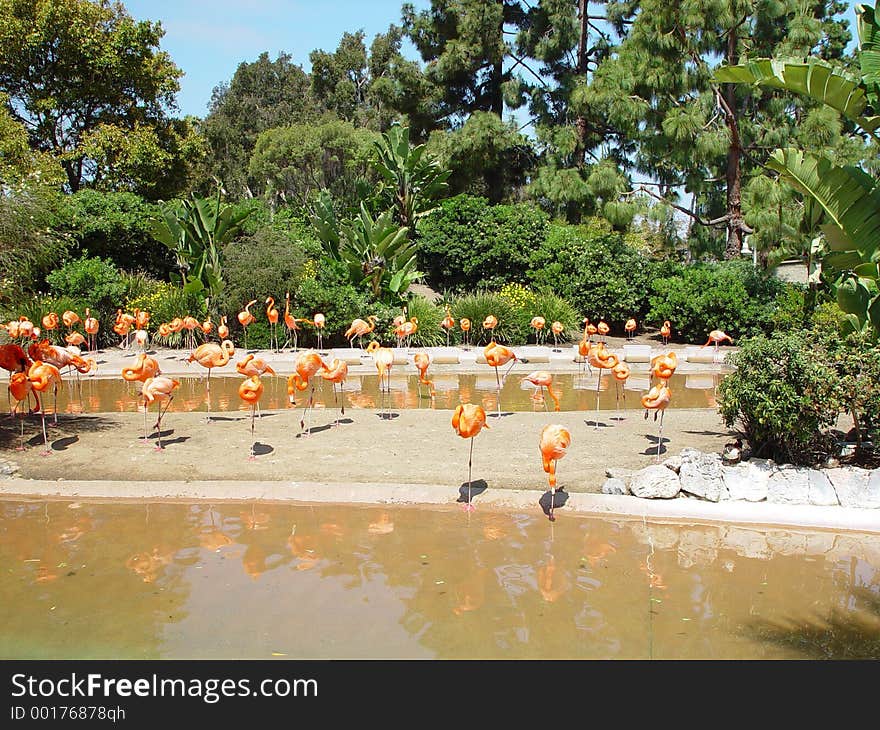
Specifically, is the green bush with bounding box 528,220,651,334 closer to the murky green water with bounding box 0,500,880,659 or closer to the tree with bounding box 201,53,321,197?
the murky green water with bounding box 0,500,880,659

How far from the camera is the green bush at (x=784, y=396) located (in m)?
6.61

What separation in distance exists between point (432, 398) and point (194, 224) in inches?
391

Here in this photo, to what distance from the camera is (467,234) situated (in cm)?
2145

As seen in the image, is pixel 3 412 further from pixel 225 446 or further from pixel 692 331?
pixel 692 331

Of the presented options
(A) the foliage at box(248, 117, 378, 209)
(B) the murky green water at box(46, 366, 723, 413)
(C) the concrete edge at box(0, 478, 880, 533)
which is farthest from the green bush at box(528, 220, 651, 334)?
(C) the concrete edge at box(0, 478, 880, 533)

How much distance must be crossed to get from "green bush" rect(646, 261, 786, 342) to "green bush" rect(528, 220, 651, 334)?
0.64 metres

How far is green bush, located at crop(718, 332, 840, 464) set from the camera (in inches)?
260

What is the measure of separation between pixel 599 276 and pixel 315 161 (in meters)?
14.2

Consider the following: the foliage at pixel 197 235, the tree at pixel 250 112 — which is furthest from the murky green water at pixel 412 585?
the tree at pixel 250 112

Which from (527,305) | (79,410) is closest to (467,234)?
(527,305)

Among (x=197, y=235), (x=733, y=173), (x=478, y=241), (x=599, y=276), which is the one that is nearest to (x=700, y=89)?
(x=733, y=173)

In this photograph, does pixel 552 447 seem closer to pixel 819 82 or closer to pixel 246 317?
pixel 819 82

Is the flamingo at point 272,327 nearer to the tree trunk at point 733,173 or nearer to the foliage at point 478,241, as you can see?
the foliage at point 478,241

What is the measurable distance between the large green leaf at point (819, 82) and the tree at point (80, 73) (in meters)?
21.4
